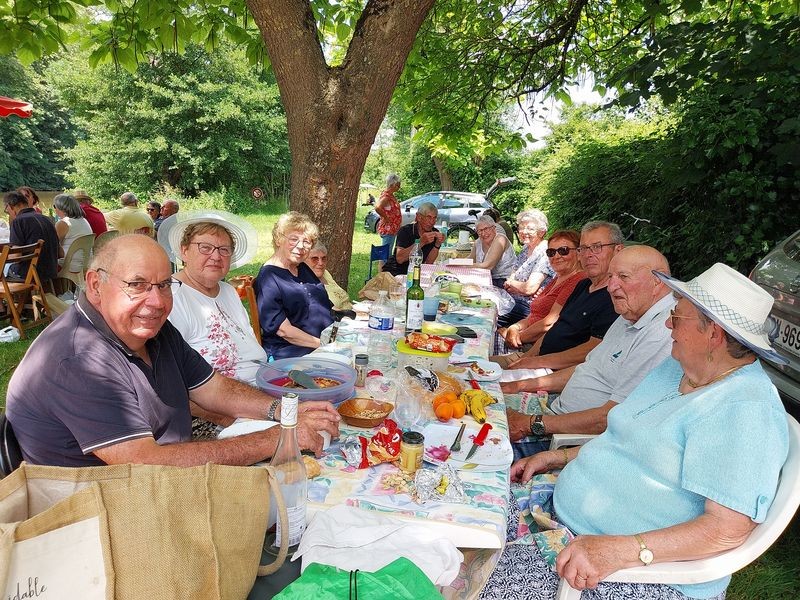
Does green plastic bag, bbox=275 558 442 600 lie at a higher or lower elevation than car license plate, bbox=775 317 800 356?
higher

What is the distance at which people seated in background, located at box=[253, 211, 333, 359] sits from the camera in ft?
12.4

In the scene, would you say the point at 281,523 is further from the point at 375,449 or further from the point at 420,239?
the point at 420,239

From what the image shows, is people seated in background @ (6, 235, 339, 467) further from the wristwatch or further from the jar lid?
the wristwatch

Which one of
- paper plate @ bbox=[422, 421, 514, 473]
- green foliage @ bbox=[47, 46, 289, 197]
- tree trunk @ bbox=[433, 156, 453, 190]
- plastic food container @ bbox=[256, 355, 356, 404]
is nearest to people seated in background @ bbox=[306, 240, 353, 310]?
plastic food container @ bbox=[256, 355, 356, 404]

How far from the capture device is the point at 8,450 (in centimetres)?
154

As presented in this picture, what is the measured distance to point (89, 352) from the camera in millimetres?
1614

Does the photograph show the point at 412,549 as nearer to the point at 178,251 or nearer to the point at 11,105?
the point at 178,251

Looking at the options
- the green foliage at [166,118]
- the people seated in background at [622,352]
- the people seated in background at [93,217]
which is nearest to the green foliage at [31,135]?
the green foliage at [166,118]

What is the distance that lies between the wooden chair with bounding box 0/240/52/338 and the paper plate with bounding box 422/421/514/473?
5.71 m

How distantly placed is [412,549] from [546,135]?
19.0m

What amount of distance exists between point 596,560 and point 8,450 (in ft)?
5.70

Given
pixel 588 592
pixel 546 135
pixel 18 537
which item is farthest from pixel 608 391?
pixel 546 135

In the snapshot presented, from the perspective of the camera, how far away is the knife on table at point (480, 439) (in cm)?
184

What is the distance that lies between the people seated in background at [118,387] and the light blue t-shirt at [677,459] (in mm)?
957
